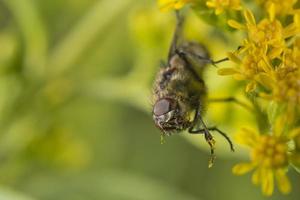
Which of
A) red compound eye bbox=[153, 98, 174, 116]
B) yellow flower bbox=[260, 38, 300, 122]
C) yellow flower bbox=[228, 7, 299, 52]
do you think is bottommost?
yellow flower bbox=[260, 38, 300, 122]

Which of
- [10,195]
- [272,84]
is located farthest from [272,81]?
[10,195]

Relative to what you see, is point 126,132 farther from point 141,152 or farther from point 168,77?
point 168,77

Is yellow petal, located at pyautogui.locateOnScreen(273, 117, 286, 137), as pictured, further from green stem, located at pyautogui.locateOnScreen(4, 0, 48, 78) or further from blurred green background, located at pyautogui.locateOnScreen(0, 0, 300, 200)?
green stem, located at pyautogui.locateOnScreen(4, 0, 48, 78)

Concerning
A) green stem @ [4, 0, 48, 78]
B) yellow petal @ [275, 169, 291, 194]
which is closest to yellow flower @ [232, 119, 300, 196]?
yellow petal @ [275, 169, 291, 194]

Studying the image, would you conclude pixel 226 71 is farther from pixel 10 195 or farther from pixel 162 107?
pixel 10 195

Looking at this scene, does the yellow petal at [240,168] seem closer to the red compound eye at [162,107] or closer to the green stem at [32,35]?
the red compound eye at [162,107]

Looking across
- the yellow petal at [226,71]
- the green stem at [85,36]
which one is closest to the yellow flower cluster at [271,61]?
the yellow petal at [226,71]

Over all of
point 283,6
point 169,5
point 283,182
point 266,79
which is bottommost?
point 283,182
